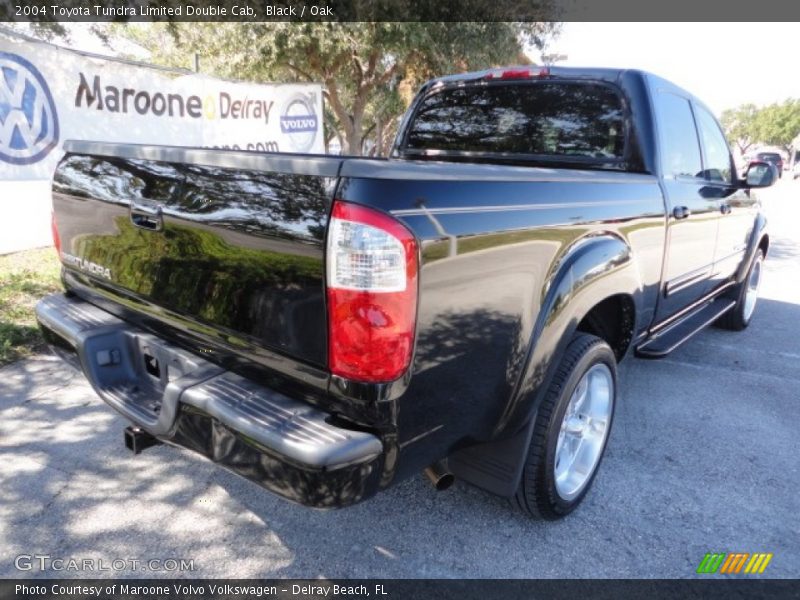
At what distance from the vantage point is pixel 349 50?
10.5 m

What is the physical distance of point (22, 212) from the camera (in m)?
8.09

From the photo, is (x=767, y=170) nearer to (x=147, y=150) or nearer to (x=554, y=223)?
(x=554, y=223)

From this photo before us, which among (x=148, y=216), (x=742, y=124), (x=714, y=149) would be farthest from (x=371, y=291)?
(x=742, y=124)

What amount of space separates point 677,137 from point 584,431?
194 centimetres

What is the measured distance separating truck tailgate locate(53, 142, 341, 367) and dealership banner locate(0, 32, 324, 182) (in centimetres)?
311

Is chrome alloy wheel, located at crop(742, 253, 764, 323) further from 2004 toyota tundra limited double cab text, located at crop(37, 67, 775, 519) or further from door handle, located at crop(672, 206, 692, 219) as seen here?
2004 toyota tundra limited double cab text, located at crop(37, 67, 775, 519)

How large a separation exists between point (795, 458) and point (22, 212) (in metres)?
9.55

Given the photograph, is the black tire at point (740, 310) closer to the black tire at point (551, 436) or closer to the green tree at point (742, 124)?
the black tire at point (551, 436)

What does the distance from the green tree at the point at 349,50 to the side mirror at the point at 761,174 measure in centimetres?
702

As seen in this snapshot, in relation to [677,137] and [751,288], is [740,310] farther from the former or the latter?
[677,137]

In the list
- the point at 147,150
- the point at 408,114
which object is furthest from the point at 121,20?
the point at 147,150

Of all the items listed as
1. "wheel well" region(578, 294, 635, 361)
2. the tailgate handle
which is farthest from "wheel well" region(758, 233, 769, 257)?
the tailgate handle

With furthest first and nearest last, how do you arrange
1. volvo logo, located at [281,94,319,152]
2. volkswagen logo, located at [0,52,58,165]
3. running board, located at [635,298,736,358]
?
volvo logo, located at [281,94,319,152] < volkswagen logo, located at [0,52,58,165] < running board, located at [635,298,736,358]

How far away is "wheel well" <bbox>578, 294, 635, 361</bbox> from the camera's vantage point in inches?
109
